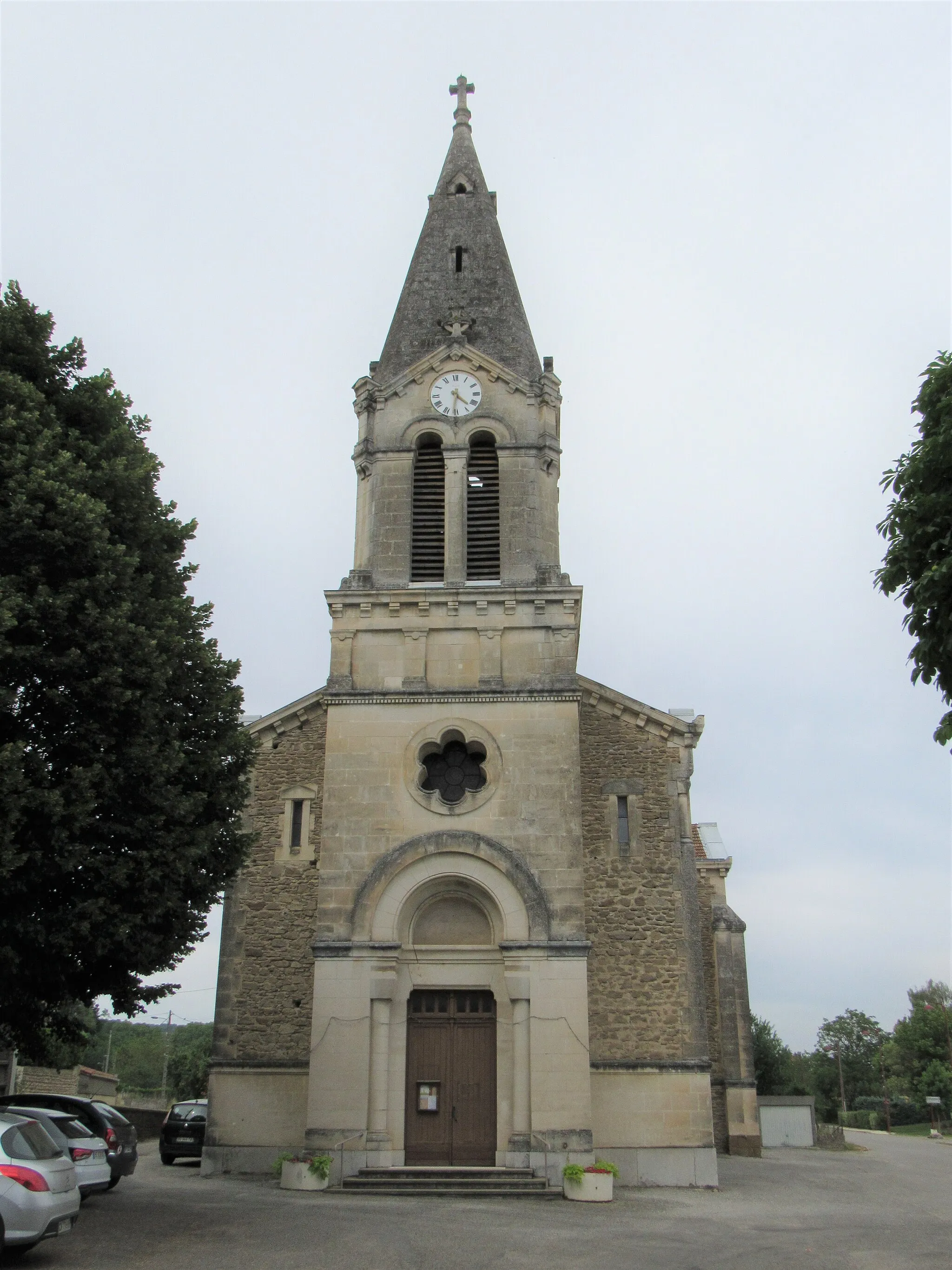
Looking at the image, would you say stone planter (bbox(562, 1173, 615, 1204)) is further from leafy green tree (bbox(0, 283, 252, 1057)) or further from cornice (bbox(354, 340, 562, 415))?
cornice (bbox(354, 340, 562, 415))

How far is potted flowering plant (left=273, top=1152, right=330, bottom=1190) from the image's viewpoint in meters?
18.8

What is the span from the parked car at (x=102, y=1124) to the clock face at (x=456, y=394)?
15.5m

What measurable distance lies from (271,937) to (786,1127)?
2738 centimetres

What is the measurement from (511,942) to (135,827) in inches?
324

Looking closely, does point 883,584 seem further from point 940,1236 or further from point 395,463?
point 395,463

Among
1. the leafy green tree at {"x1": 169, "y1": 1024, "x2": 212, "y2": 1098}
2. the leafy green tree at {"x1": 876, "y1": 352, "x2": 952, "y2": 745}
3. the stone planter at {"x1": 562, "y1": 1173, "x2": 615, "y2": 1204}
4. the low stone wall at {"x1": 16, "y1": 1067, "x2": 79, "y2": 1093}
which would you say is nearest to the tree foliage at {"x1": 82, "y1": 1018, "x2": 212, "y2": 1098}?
the leafy green tree at {"x1": 169, "y1": 1024, "x2": 212, "y2": 1098}

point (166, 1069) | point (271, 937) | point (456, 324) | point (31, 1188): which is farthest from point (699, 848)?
point (166, 1069)

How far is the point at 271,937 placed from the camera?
23500 mm

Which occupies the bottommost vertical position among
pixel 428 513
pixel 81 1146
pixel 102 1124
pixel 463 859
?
pixel 81 1146

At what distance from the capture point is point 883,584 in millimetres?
11172

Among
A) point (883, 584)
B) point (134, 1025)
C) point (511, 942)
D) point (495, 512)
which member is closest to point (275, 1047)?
point (511, 942)

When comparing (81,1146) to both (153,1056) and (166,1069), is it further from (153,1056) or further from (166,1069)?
(153,1056)

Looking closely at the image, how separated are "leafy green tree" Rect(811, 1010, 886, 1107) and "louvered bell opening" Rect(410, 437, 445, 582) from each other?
6653cm

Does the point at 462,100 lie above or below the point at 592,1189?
above
